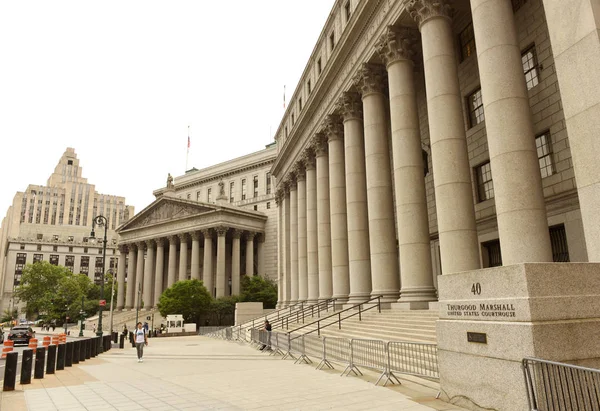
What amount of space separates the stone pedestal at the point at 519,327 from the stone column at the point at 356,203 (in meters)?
17.5

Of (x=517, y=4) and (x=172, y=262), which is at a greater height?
(x=517, y=4)

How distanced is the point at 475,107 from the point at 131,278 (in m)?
78.3

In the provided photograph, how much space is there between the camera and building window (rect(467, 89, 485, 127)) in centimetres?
2421

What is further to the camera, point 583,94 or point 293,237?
point 293,237

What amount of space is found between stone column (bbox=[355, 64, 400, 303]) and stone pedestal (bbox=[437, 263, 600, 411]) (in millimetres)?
14309

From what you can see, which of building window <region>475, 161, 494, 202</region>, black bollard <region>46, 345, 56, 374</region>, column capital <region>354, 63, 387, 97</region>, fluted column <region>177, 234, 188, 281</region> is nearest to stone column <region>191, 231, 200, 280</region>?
fluted column <region>177, 234, 188, 281</region>

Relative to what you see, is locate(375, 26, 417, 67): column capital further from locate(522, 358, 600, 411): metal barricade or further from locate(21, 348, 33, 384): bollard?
locate(21, 348, 33, 384): bollard

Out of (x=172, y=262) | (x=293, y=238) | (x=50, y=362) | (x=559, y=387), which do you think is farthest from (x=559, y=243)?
(x=172, y=262)

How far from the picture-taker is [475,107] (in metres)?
24.7

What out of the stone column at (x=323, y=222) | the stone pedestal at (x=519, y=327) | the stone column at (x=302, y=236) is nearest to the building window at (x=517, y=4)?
the stone column at (x=323, y=222)

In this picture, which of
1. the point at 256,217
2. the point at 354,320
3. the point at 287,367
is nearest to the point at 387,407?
the point at 287,367

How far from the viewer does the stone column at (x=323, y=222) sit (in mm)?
33844

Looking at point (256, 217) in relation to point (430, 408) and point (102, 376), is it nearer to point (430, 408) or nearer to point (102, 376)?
point (102, 376)

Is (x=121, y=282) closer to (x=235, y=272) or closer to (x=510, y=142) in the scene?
(x=235, y=272)
